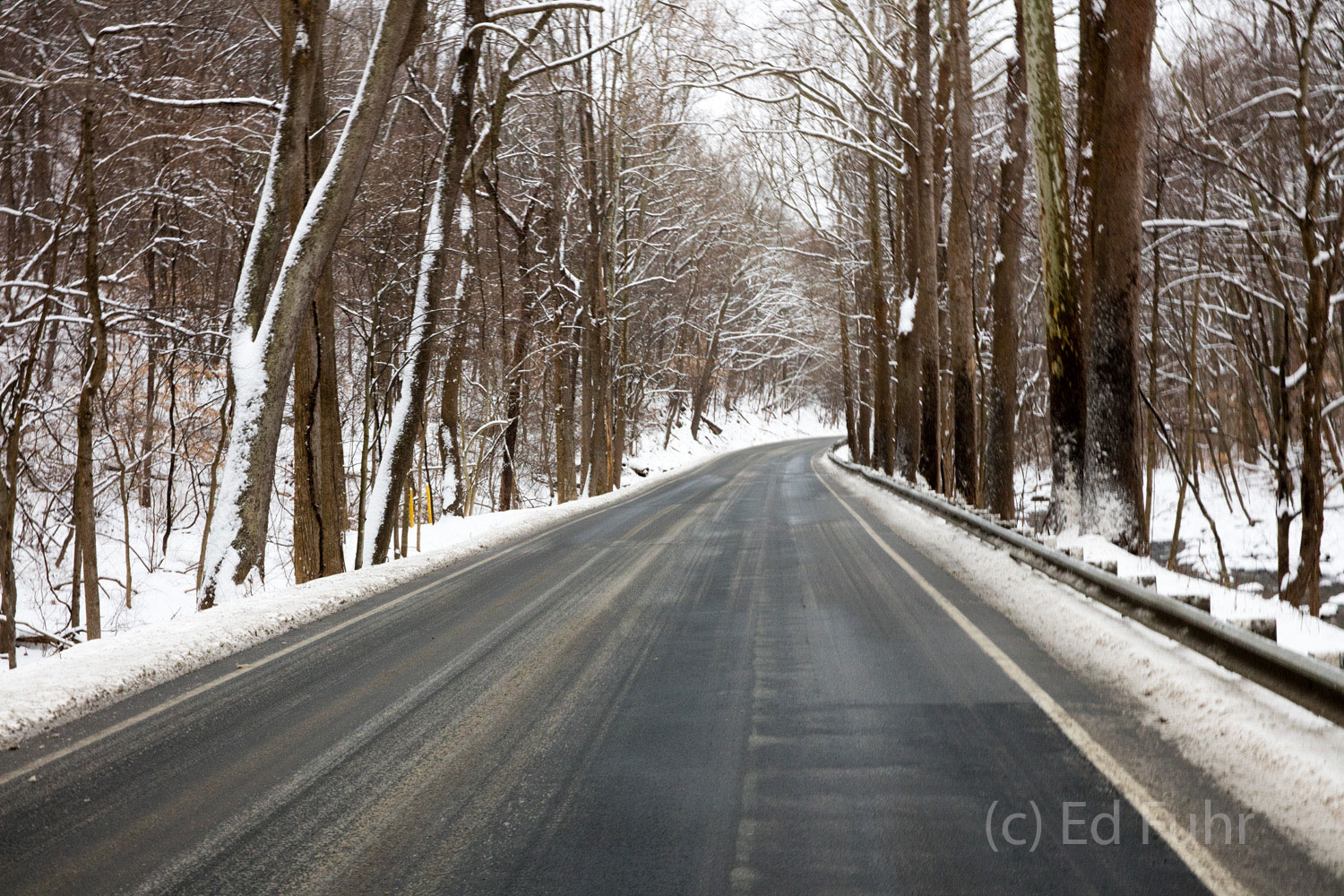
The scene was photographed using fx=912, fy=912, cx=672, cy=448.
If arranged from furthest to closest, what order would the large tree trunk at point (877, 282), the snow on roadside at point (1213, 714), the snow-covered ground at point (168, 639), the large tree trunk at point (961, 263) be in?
1. the large tree trunk at point (877, 282)
2. the large tree trunk at point (961, 263)
3. the snow-covered ground at point (168, 639)
4. the snow on roadside at point (1213, 714)

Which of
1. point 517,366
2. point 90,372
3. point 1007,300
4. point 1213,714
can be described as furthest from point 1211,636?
point 517,366

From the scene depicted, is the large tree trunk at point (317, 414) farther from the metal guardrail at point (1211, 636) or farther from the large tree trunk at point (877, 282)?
the large tree trunk at point (877, 282)

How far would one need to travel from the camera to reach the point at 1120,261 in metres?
9.70

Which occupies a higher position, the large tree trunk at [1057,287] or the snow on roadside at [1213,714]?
the large tree trunk at [1057,287]

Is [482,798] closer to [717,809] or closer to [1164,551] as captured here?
[717,809]

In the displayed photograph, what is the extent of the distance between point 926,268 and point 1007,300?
4361 millimetres

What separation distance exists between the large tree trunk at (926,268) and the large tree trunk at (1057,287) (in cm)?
936

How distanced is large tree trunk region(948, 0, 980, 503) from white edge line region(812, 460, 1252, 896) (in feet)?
40.8

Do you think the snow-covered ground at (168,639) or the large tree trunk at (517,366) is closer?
the snow-covered ground at (168,639)

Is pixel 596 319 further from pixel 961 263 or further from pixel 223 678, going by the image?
pixel 223 678

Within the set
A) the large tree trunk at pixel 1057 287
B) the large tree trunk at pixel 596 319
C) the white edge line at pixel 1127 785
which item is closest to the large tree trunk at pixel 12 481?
the white edge line at pixel 1127 785

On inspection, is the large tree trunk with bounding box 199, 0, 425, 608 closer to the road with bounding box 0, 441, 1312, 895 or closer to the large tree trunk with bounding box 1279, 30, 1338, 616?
the road with bounding box 0, 441, 1312, 895

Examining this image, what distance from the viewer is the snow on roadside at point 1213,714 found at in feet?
11.6

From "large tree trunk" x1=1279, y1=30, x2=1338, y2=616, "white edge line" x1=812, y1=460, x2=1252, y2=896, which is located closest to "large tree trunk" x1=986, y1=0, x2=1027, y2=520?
"large tree trunk" x1=1279, y1=30, x2=1338, y2=616
